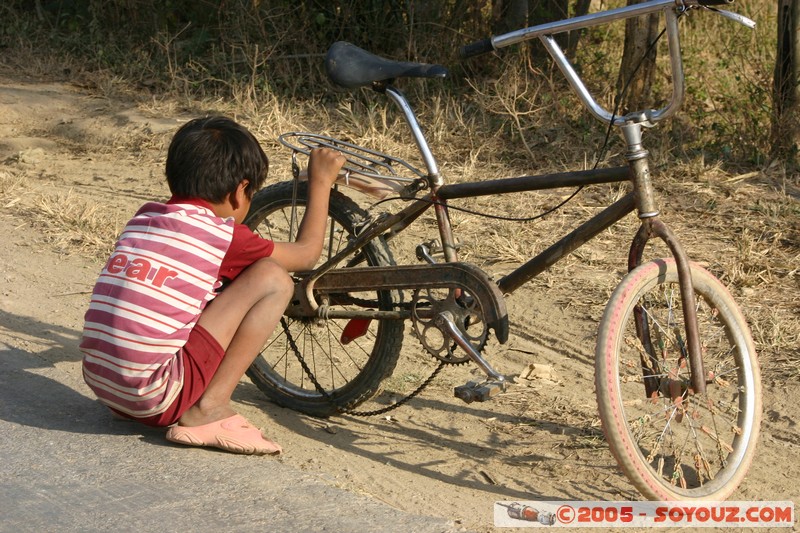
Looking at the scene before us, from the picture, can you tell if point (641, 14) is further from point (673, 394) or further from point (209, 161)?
point (209, 161)

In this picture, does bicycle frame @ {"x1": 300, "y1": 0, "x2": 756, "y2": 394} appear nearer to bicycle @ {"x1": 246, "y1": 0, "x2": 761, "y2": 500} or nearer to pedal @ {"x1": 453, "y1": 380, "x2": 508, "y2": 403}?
bicycle @ {"x1": 246, "y1": 0, "x2": 761, "y2": 500}

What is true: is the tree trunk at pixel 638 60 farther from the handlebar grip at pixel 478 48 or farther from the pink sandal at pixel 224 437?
the pink sandal at pixel 224 437

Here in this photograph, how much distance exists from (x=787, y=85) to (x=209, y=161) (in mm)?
4428

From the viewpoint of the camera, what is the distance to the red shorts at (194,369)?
320cm

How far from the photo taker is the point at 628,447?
9.61ft

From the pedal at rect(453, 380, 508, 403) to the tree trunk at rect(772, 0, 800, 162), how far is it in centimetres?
386

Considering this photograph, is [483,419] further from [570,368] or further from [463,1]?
[463,1]

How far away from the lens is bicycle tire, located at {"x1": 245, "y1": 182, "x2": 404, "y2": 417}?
3.76 meters

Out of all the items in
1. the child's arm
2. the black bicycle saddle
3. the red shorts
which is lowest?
the red shorts

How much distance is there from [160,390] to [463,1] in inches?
221

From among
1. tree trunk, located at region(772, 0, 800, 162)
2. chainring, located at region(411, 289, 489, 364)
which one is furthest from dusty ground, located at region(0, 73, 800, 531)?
tree trunk, located at region(772, 0, 800, 162)

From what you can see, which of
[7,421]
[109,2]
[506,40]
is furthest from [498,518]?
[109,2]

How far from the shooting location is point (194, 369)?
321 centimetres

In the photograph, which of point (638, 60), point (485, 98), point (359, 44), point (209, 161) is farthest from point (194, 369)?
point (359, 44)
